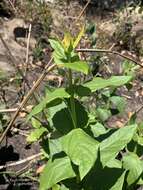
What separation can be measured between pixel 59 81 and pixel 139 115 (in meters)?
0.68

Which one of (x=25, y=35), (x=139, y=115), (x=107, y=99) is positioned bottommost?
(x=139, y=115)

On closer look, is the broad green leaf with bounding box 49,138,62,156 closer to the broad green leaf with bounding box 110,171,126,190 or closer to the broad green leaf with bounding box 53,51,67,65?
the broad green leaf with bounding box 110,171,126,190

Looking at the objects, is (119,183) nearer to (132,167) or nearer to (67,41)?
(132,167)

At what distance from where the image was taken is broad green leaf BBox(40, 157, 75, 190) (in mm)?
1999

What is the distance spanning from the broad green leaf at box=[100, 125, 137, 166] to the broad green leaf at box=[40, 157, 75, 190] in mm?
130

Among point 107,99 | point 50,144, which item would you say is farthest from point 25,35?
point 50,144

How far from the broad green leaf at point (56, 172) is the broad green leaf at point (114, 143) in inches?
5.1

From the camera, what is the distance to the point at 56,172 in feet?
6.63

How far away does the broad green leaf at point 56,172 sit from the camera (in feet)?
6.56

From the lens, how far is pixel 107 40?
5.56 m

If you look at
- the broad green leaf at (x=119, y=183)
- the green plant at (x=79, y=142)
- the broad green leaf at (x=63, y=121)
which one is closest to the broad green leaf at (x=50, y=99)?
the green plant at (x=79, y=142)

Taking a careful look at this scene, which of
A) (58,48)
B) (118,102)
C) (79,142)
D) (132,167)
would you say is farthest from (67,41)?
(118,102)

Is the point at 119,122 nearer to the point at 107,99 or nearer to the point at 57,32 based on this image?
the point at 107,99

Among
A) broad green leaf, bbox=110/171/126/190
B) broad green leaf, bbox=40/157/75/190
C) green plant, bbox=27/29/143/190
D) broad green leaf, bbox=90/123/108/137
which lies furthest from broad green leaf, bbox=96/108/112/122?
broad green leaf, bbox=40/157/75/190
